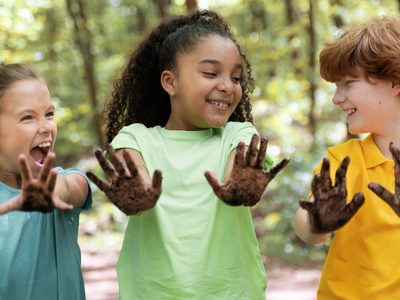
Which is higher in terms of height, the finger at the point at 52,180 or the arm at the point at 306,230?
the finger at the point at 52,180

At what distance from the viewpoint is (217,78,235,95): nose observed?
185cm

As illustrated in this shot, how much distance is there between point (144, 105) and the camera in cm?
228

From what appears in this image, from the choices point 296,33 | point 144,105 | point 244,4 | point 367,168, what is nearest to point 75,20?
point 244,4

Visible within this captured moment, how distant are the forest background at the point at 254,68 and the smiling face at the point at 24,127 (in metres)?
4.91

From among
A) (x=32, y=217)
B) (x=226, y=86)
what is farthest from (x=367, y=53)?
(x=32, y=217)

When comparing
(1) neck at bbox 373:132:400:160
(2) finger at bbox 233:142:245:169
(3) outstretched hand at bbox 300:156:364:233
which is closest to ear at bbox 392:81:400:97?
(1) neck at bbox 373:132:400:160

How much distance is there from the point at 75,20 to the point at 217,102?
6937mm

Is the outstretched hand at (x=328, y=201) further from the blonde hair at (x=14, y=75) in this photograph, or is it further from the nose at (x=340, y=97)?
the blonde hair at (x=14, y=75)

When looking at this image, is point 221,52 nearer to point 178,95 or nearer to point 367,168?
point 178,95

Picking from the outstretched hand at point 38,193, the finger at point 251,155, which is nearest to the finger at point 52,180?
the outstretched hand at point 38,193

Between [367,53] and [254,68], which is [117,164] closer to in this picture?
[367,53]

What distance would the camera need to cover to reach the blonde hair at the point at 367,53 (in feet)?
5.66

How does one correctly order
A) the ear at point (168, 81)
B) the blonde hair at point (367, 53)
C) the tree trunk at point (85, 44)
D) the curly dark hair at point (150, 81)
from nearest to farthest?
the blonde hair at point (367, 53) → the ear at point (168, 81) → the curly dark hair at point (150, 81) → the tree trunk at point (85, 44)

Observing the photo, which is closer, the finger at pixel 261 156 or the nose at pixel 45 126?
the finger at pixel 261 156
